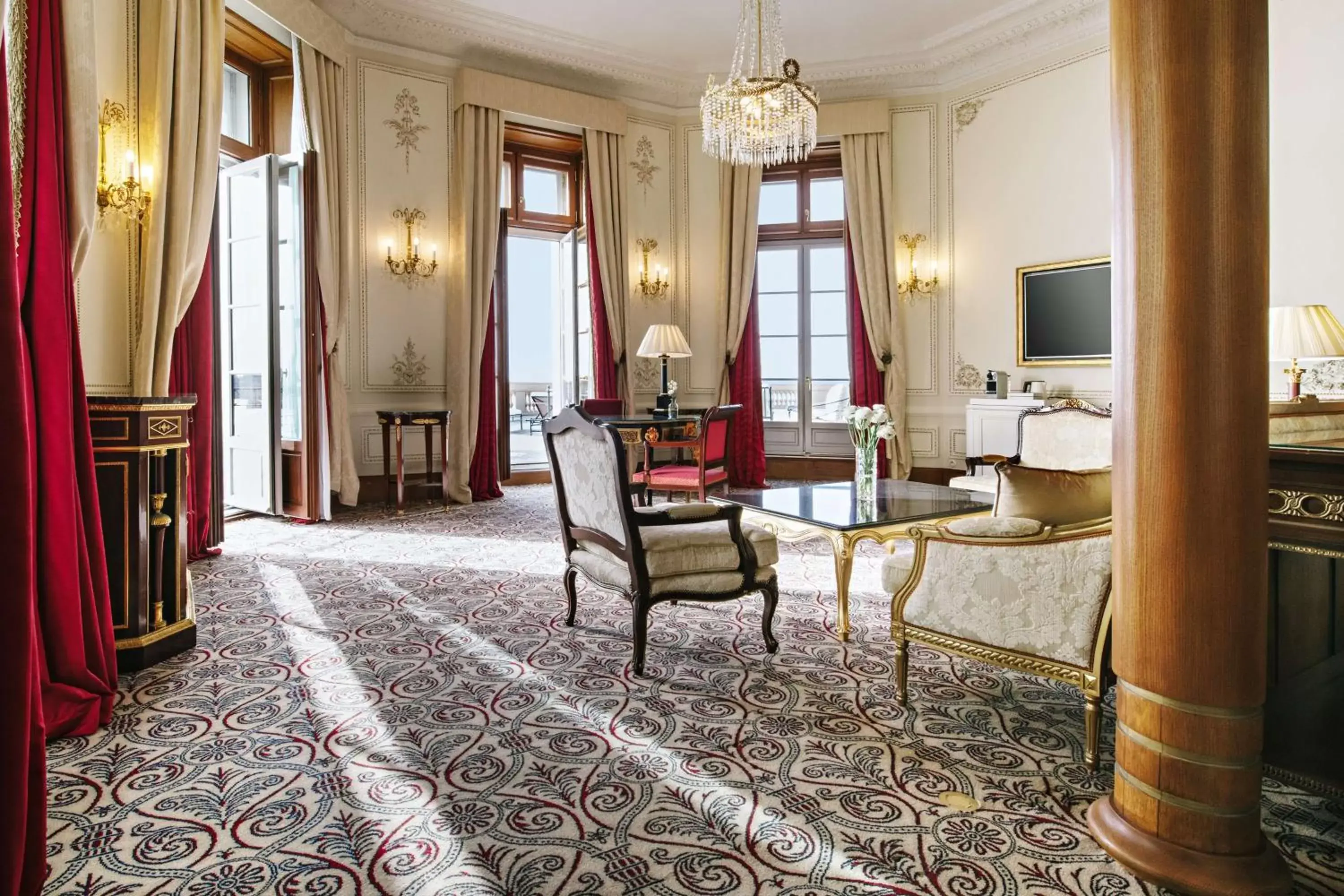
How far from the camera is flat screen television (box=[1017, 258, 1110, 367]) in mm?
5602

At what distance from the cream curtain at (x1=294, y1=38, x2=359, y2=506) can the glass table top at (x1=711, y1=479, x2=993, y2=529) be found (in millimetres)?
2989

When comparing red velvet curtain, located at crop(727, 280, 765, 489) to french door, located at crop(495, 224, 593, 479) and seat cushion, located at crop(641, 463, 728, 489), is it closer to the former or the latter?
french door, located at crop(495, 224, 593, 479)

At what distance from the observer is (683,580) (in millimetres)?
2496

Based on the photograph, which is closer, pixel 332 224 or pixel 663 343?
pixel 332 224

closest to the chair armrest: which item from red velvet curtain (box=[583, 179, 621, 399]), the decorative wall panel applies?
the decorative wall panel

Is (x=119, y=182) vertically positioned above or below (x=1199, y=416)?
above

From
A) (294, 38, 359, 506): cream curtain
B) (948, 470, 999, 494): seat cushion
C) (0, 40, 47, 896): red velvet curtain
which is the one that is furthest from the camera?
(294, 38, 359, 506): cream curtain

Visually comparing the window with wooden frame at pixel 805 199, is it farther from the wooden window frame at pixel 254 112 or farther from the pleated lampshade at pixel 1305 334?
the pleated lampshade at pixel 1305 334

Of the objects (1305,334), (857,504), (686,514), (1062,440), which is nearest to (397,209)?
(857,504)

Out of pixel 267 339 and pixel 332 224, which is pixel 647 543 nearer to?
pixel 267 339

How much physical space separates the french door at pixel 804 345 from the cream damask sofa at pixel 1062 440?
2.72 meters

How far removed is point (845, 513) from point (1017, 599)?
1138 mm

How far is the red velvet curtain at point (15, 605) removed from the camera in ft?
3.84

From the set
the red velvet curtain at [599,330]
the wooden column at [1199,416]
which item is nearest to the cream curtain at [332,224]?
the red velvet curtain at [599,330]
